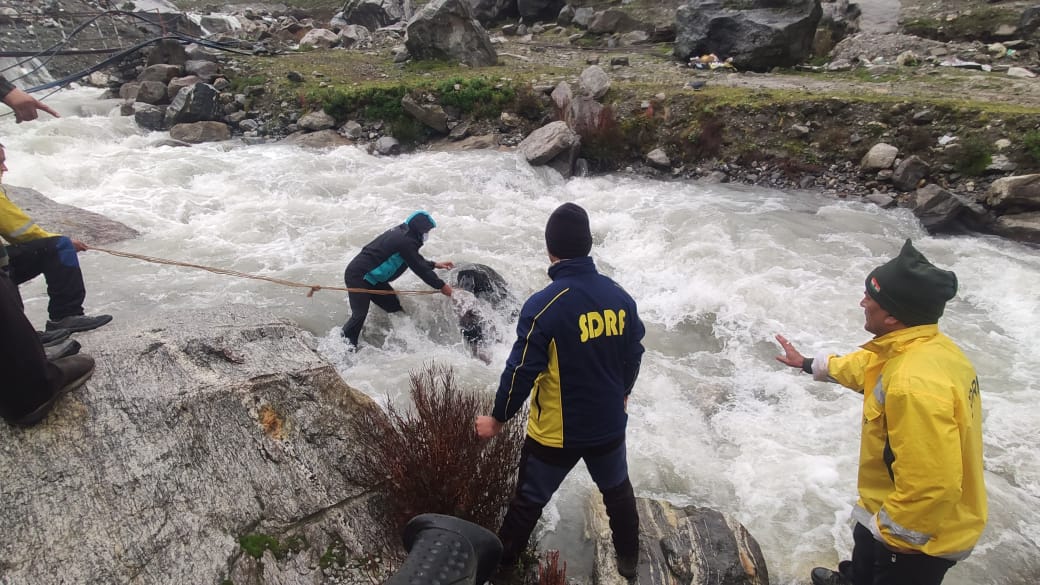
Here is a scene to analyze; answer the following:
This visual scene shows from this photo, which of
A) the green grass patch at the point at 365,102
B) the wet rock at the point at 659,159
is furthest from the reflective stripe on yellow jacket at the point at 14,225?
the green grass patch at the point at 365,102

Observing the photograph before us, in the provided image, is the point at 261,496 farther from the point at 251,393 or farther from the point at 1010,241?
the point at 1010,241

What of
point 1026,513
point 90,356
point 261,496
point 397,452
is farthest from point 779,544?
point 90,356

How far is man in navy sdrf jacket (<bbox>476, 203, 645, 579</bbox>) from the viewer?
3.08m

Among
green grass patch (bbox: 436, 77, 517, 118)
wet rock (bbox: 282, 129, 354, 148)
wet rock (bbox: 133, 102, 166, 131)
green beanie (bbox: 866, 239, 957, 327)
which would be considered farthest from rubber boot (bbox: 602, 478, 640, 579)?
wet rock (bbox: 133, 102, 166, 131)

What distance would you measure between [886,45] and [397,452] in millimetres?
19545

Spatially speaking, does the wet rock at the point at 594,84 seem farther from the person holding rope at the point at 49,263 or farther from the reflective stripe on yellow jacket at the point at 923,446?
the reflective stripe on yellow jacket at the point at 923,446

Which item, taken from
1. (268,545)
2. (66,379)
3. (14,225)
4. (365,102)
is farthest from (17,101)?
(365,102)

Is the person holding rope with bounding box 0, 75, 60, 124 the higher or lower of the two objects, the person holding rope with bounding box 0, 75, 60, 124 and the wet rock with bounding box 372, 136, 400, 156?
the higher

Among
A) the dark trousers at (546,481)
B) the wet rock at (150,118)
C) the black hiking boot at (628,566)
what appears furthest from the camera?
the wet rock at (150,118)

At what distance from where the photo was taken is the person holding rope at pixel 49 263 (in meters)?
4.61

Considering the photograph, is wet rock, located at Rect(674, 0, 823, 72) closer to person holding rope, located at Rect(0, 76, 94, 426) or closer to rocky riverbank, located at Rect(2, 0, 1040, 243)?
rocky riverbank, located at Rect(2, 0, 1040, 243)

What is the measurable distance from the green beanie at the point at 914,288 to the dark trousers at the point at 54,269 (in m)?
6.13

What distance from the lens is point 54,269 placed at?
4.93 meters

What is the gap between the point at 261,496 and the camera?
3.23 metres
